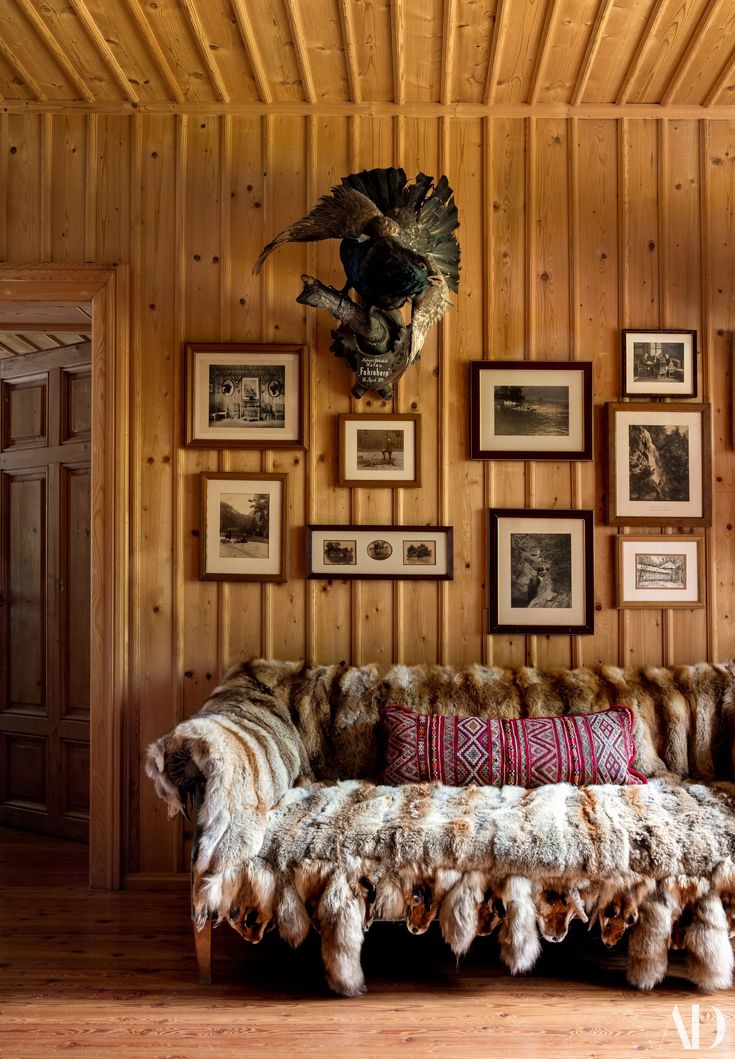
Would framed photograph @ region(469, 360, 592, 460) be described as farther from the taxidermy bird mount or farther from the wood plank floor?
the wood plank floor

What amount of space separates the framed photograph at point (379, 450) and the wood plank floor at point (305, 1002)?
5.30 feet

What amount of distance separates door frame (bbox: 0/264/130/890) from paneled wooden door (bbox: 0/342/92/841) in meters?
0.78

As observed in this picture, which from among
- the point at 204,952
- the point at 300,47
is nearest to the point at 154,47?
the point at 300,47

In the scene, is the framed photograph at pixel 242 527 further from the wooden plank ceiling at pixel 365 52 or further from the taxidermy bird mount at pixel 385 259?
the wooden plank ceiling at pixel 365 52

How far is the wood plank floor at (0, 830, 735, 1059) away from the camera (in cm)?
198

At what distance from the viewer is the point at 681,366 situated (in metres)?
3.16

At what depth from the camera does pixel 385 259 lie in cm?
258

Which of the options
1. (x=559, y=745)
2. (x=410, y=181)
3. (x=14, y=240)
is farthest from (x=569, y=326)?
(x=14, y=240)

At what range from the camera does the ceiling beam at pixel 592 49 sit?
8.50 ft

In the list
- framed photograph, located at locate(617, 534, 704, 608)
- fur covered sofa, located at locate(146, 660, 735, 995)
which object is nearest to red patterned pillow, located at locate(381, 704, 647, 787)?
fur covered sofa, located at locate(146, 660, 735, 995)

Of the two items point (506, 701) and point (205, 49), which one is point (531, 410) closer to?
point (506, 701)

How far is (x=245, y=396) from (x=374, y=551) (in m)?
0.81

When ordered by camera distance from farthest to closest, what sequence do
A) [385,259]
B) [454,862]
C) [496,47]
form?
[496,47] < [385,259] < [454,862]

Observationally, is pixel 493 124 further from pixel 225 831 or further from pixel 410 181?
pixel 225 831
